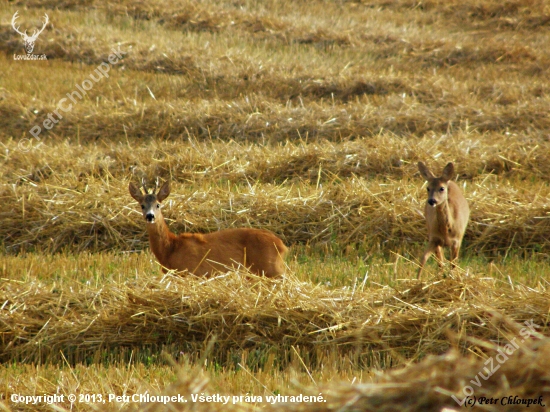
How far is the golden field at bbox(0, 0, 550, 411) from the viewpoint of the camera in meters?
4.79

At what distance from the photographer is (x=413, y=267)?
769cm

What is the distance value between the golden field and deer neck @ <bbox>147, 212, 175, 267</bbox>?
51 centimetres

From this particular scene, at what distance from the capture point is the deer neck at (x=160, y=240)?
23.4 ft

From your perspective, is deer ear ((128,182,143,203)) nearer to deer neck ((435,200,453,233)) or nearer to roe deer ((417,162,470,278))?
roe deer ((417,162,470,278))

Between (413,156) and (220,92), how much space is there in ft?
22.3

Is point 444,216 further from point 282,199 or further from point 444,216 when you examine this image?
point 282,199

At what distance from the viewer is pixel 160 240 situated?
716cm

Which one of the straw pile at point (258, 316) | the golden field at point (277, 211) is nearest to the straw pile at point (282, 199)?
the golden field at point (277, 211)

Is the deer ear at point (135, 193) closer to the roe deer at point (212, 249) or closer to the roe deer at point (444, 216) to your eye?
the roe deer at point (212, 249)

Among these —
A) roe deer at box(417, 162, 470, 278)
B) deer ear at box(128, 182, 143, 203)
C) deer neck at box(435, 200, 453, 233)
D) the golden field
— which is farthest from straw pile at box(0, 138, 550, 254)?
deer ear at box(128, 182, 143, 203)

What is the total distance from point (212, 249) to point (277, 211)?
2118 millimetres

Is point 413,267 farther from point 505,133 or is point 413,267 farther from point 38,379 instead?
point 505,133

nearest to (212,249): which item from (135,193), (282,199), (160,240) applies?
(160,240)

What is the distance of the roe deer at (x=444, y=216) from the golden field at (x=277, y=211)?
306mm
